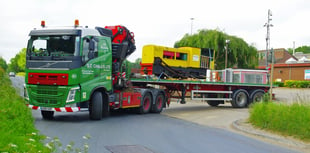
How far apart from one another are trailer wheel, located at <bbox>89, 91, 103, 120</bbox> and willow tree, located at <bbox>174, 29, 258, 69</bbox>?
100ft

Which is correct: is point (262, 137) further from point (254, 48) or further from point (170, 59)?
point (254, 48)

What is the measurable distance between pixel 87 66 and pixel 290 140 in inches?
268

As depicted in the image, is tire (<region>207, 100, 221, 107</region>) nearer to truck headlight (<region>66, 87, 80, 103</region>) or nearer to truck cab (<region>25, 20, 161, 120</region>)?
truck cab (<region>25, 20, 161, 120</region>)

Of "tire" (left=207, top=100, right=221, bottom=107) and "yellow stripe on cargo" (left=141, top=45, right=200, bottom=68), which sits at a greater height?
"yellow stripe on cargo" (left=141, top=45, right=200, bottom=68)

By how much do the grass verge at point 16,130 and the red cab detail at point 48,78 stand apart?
4.08 ft

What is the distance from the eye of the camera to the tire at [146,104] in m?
15.4

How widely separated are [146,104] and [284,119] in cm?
675

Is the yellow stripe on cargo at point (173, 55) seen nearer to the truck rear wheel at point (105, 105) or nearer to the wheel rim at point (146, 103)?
the wheel rim at point (146, 103)

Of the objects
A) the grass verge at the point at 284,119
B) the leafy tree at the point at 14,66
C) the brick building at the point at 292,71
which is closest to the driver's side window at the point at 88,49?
the grass verge at the point at 284,119

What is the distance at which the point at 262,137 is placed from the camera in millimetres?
10578

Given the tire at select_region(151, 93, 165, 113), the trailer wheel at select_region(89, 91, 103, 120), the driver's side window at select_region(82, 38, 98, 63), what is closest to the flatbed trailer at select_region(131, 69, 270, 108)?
the tire at select_region(151, 93, 165, 113)

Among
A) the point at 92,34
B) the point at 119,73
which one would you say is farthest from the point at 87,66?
the point at 119,73

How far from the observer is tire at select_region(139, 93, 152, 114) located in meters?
15.4

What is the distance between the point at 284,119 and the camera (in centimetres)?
1060
